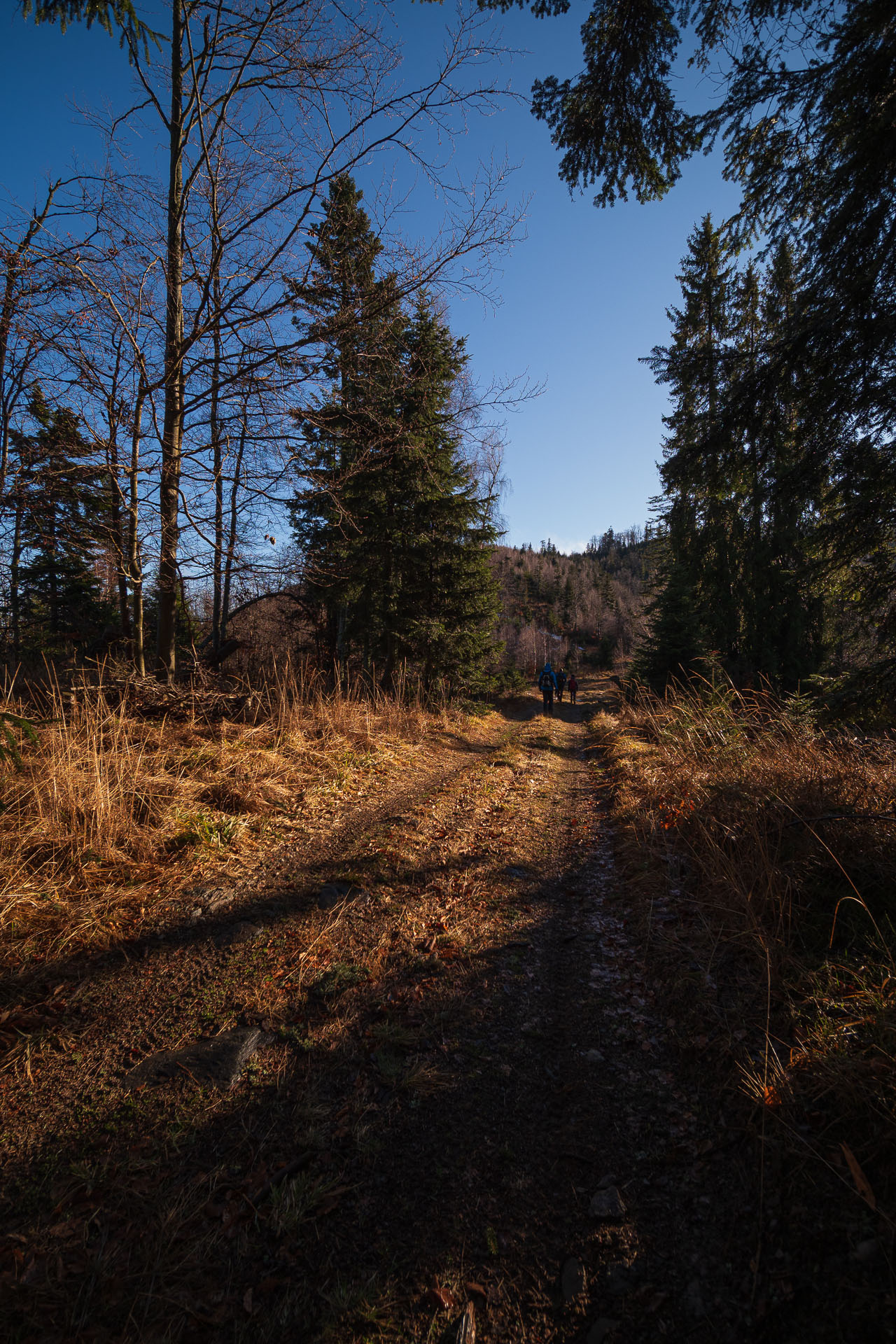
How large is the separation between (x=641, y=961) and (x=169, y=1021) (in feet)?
8.92

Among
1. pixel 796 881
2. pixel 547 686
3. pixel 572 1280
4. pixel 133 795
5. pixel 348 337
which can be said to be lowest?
pixel 572 1280

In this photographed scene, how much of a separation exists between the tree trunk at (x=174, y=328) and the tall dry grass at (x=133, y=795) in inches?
82.2

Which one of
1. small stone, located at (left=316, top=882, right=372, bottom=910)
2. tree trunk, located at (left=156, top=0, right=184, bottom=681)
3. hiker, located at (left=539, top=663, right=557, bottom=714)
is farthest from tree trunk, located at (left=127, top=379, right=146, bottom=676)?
hiker, located at (left=539, top=663, right=557, bottom=714)

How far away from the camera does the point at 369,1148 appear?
6.20 ft

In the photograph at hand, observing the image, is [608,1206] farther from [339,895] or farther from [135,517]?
[135,517]

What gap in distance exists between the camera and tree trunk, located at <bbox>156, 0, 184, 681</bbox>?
216 inches

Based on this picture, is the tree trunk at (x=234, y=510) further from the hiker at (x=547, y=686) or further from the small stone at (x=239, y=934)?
the hiker at (x=547, y=686)

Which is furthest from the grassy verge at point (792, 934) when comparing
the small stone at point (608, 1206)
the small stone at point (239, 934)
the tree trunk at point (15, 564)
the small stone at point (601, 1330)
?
the tree trunk at point (15, 564)

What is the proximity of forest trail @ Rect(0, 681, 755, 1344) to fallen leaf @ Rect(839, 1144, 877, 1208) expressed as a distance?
37 centimetres

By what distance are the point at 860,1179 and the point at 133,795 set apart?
4845mm

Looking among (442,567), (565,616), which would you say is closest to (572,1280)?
(442,567)

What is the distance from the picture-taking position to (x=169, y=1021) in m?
2.48

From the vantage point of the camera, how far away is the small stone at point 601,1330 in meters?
1.35

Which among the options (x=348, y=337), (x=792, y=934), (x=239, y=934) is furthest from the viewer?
(x=348, y=337)
